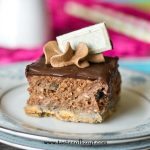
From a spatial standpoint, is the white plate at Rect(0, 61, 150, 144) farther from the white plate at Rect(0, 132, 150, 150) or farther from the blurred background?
the blurred background

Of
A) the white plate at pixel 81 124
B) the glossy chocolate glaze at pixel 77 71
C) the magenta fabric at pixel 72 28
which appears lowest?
the magenta fabric at pixel 72 28

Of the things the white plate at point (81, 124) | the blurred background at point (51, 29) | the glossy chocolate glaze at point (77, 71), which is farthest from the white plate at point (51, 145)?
the blurred background at point (51, 29)

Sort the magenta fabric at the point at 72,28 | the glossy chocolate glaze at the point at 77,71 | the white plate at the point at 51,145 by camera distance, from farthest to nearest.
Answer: the magenta fabric at the point at 72,28 → the glossy chocolate glaze at the point at 77,71 → the white plate at the point at 51,145

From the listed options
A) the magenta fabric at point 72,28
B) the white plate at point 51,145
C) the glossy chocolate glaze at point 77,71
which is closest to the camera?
the white plate at point 51,145

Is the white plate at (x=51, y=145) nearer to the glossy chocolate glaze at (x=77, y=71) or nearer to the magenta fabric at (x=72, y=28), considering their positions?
the glossy chocolate glaze at (x=77, y=71)

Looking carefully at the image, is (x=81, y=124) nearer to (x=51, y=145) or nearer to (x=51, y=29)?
(x=51, y=145)

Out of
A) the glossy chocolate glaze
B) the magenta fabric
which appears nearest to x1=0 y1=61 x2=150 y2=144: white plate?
the glossy chocolate glaze

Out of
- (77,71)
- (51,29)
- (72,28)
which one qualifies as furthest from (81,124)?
(72,28)

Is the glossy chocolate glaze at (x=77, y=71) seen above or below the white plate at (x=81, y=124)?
above

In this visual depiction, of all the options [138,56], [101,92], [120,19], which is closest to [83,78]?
[101,92]
